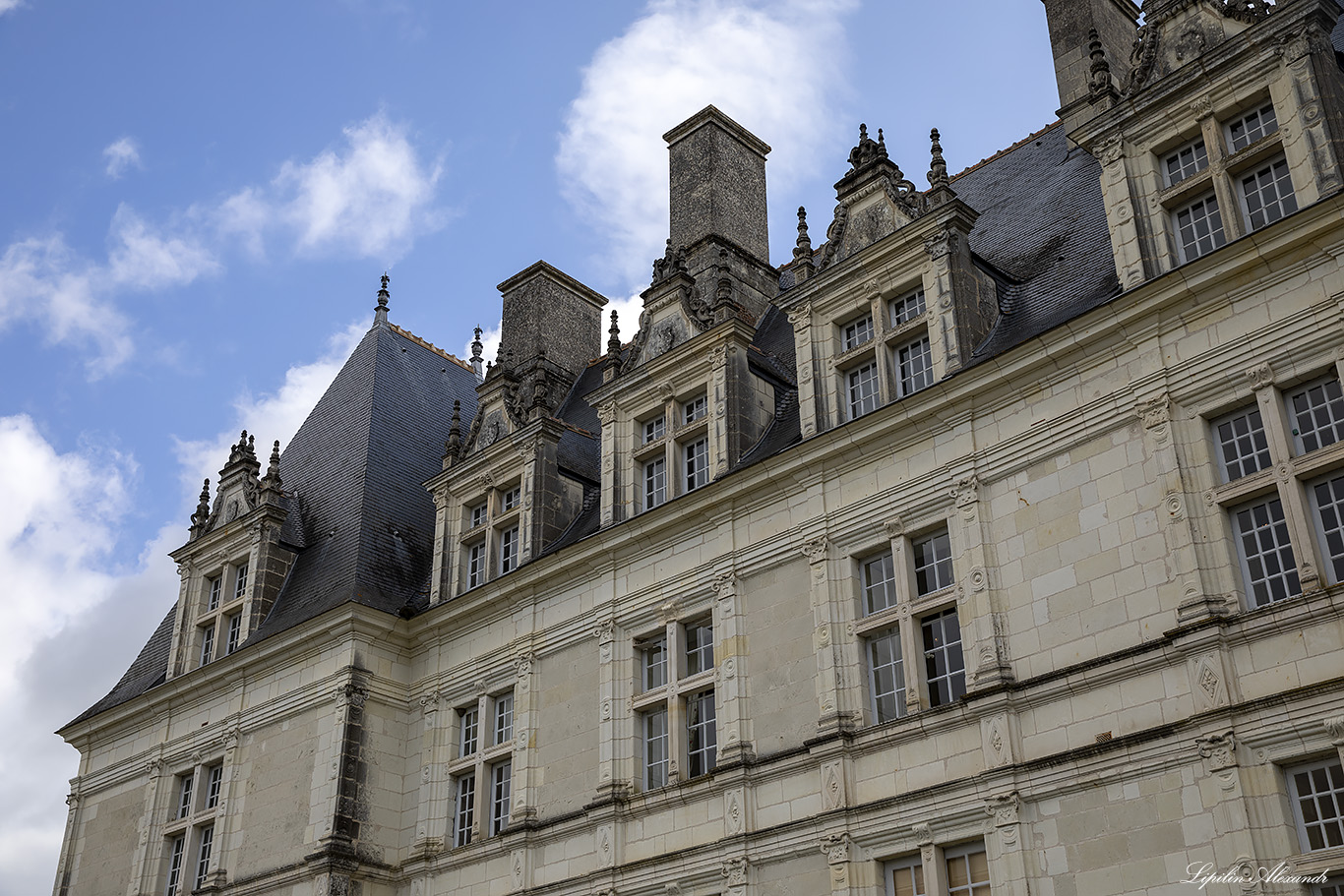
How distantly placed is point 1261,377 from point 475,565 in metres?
10.8

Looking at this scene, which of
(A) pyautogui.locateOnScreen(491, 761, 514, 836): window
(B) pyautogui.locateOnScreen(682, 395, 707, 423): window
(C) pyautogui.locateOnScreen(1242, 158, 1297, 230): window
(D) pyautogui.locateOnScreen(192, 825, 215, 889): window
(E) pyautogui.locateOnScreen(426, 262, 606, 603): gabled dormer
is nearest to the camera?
(C) pyautogui.locateOnScreen(1242, 158, 1297, 230): window

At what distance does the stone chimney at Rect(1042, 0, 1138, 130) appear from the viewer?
18.1 metres

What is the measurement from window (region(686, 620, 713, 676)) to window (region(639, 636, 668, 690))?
0.27 meters

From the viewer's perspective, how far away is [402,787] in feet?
59.0

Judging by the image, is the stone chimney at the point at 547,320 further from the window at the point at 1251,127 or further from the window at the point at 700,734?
the window at the point at 1251,127

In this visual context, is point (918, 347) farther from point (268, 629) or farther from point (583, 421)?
point (268, 629)

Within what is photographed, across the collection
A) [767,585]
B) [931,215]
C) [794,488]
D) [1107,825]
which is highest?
[931,215]

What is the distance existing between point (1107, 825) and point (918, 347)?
545 cm

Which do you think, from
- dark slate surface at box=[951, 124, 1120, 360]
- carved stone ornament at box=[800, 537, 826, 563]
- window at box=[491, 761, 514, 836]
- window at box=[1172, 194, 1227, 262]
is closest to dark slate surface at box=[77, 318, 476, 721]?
window at box=[491, 761, 514, 836]

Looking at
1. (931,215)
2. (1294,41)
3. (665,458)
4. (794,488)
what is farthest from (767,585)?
(1294,41)

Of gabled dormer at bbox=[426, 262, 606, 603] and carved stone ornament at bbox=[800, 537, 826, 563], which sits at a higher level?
gabled dormer at bbox=[426, 262, 606, 603]

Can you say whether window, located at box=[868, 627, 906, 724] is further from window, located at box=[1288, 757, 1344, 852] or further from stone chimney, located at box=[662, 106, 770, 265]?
stone chimney, located at box=[662, 106, 770, 265]

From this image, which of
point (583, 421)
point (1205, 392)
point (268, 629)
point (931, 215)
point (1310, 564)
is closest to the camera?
point (1310, 564)

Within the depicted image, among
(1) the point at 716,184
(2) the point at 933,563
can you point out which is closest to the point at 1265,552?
(2) the point at 933,563
